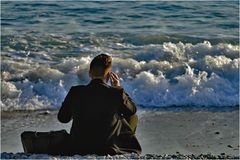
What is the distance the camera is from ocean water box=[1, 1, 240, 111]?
418 inches

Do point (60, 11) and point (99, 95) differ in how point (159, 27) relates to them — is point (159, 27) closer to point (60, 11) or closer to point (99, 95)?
point (60, 11)

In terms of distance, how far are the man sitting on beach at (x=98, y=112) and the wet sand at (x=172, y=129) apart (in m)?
1.85

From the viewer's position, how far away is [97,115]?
5.56m

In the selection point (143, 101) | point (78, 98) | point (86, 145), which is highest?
point (78, 98)

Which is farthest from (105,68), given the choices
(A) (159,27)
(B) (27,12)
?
(B) (27,12)

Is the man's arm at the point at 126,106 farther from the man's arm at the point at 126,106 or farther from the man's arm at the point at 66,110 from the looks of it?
the man's arm at the point at 66,110

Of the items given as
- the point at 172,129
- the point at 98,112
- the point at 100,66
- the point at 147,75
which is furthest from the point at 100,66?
the point at 147,75

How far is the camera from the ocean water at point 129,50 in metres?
10.6

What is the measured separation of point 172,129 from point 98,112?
10.5ft

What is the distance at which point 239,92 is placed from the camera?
1074 centimetres

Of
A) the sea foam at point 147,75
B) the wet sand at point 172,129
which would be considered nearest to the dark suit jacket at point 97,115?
the wet sand at point 172,129

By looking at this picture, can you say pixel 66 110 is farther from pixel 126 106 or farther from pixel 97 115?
pixel 126 106

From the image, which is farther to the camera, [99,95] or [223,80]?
[223,80]

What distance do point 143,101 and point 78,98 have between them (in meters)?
4.87
